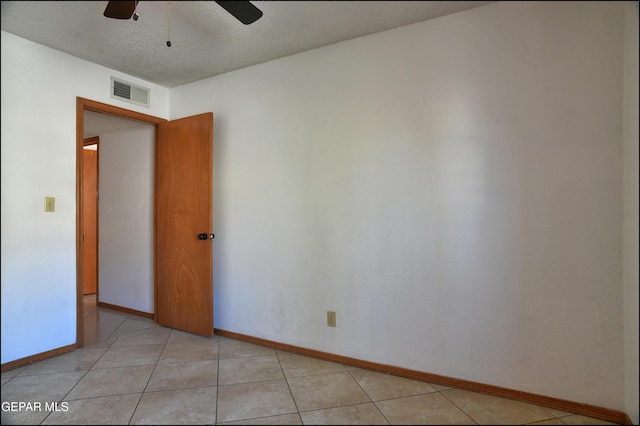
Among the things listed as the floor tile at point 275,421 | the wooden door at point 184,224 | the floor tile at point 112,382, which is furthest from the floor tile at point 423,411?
the wooden door at point 184,224

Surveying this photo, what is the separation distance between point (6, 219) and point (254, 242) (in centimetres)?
168

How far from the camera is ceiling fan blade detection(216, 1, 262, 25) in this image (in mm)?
1695

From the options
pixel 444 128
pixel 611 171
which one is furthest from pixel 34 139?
pixel 611 171

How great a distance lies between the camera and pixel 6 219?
2.21m

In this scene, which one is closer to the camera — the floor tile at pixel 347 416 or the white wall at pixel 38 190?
the floor tile at pixel 347 416

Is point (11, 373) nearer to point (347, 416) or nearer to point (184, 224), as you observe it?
point (184, 224)

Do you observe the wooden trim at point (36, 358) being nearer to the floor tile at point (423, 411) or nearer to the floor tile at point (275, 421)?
the floor tile at point (275, 421)

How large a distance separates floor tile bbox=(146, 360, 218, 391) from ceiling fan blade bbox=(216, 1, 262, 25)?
2232mm

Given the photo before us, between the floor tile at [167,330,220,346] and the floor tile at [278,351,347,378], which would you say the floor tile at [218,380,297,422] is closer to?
the floor tile at [278,351,347,378]

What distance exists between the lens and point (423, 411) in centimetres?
182

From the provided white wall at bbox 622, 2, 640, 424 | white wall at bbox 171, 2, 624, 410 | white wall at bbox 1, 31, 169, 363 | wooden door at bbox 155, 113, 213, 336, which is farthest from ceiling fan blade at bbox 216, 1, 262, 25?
white wall at bbox 622, 2, 640, 424

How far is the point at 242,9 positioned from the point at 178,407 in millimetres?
2226

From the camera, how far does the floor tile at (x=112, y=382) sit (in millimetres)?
1988

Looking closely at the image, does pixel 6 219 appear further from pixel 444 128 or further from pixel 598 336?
pixel 598 336
